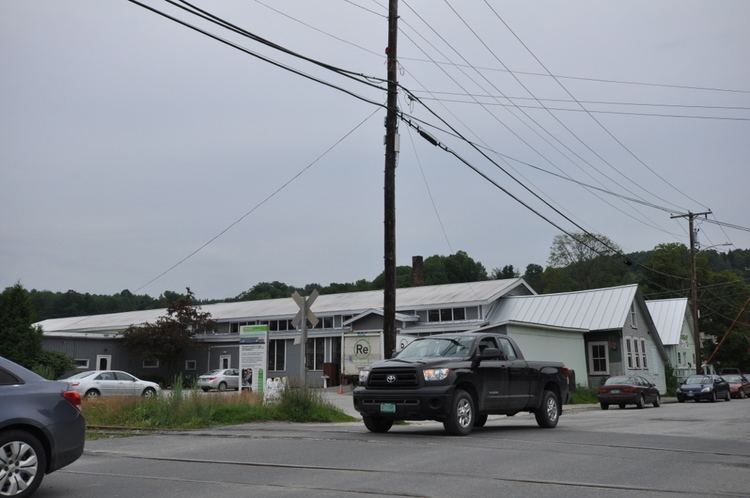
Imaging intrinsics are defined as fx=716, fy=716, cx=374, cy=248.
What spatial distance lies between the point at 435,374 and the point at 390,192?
6.96 m

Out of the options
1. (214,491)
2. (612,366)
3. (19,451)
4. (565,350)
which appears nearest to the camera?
(19,451)

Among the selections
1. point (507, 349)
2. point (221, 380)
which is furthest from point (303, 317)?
point (221, 380)

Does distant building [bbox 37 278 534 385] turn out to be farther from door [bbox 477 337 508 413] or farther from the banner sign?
door [bbox 477 337 508 413]

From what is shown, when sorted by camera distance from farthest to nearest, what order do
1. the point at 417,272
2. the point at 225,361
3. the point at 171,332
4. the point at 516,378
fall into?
the point at 417,272
the point at 225,361
the point at 171,332
the point at 516,378

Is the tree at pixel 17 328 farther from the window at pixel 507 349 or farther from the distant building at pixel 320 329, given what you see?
the window at pixel 507 349

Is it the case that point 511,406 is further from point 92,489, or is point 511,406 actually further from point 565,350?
point 565,350

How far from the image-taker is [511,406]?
557 inches

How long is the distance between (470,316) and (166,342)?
2002 cm

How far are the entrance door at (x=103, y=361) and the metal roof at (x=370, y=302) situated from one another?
14.4 feet

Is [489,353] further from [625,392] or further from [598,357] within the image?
[598,357]

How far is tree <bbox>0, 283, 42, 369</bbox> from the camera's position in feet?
107

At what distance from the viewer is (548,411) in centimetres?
1527

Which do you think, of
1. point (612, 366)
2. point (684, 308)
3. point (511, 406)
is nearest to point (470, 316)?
point (612, 366)

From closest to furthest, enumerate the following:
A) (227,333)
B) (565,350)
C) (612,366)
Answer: (565,350) → (612,366) → (227,333)
